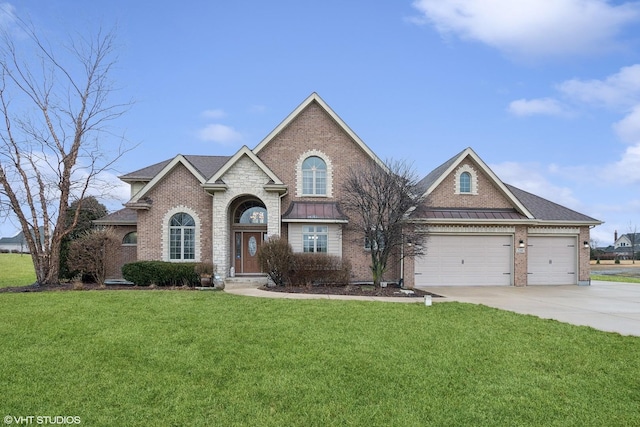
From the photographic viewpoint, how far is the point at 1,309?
397 inches

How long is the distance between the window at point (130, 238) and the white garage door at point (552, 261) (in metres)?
20.1

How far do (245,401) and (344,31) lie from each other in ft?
48.7

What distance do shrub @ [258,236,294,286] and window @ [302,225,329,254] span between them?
83.2 inches

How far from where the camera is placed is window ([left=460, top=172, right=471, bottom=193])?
18609 mm

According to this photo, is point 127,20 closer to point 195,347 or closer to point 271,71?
point 271,71

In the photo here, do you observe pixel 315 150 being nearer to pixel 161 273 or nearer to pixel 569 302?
pixel 161 273

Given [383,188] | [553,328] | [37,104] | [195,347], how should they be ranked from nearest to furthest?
[195,347]
[553,328]
[383,188]
[37,104]

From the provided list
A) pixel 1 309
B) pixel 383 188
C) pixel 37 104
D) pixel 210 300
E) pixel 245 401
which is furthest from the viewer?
pixel 37 104

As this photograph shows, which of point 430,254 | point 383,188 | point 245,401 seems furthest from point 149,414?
point 430,254

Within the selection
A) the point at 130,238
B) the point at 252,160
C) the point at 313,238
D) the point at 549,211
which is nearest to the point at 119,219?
the point at 130,238

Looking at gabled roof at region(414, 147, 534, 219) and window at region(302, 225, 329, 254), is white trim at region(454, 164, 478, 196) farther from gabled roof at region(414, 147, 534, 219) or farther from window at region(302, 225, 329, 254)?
window at region(302, 225, 329, 254)

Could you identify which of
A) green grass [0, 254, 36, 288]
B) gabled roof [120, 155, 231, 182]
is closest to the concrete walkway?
gabled roof [120, 155, 231, 182]

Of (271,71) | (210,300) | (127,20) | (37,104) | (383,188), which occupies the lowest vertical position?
(210,300)

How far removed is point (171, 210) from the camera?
17969 millimetres
